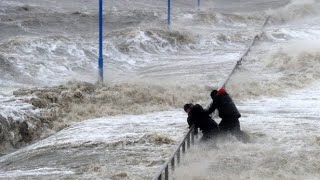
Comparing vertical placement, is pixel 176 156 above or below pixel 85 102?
above

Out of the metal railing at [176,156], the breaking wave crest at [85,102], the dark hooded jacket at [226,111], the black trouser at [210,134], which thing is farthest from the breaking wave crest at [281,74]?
the metal railing at [176,156]

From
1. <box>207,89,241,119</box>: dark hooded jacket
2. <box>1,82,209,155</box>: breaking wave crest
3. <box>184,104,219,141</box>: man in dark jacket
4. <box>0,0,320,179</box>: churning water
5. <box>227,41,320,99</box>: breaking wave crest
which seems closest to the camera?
<box>0,0,320,179</box>: churning water

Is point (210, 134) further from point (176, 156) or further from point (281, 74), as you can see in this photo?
point (281, 74)

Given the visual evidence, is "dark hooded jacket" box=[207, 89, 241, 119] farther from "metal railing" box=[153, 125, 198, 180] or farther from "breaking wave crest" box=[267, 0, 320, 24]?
"breaking wave crest" box=[267, 0, 320, 24]

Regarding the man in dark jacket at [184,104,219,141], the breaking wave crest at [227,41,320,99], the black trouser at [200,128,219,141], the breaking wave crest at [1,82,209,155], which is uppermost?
the man in dark jacket at [184,104,219,141]

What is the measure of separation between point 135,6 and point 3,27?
16.0m

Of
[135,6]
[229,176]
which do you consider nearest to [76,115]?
[229,176]

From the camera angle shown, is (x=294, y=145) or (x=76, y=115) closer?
(x=294, y=145)

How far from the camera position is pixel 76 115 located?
13664 millimetres

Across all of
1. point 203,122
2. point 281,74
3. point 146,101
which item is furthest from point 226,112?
point 281,74

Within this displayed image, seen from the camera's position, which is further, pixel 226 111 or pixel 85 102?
pixel 85 102

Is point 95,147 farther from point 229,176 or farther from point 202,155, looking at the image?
point 229,176

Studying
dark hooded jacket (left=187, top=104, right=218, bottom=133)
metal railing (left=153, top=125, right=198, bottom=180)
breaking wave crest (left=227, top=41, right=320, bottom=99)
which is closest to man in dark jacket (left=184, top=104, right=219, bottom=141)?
dark hooded jacket (left=187, top=104, right=218, bottom=133)

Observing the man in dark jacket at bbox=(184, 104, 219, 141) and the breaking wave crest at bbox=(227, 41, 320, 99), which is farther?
the breaking wave crest at bbox=(227, 41, 320, 99)
